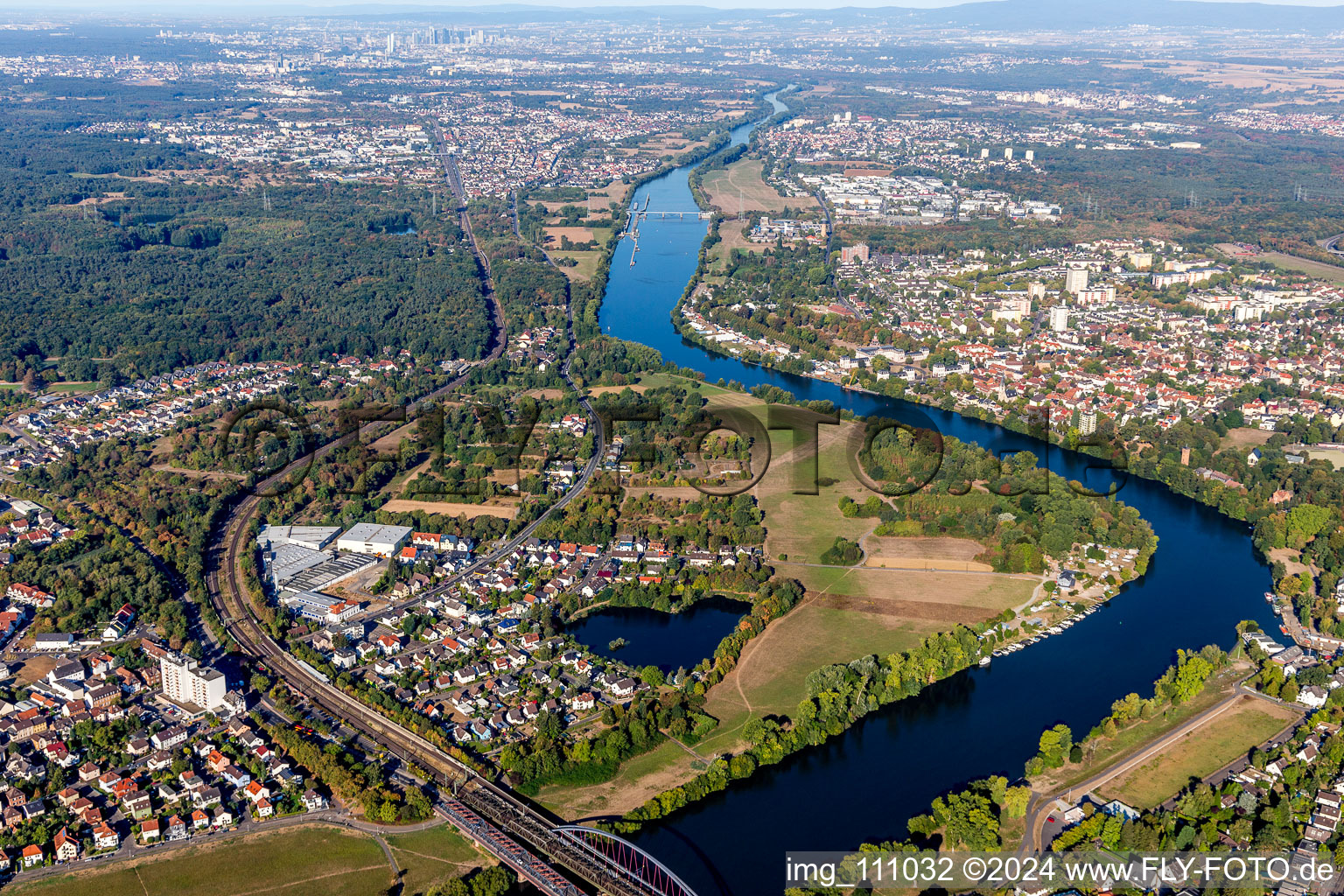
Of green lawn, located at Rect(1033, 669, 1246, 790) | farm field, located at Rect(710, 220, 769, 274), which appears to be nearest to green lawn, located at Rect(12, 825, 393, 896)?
green lawn, located at Rect(1033, 669, 1246, 790)

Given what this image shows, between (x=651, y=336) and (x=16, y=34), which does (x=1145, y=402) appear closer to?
(x=651, y=336)

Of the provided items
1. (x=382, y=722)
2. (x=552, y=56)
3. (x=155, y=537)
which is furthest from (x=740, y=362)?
(x=552, y=56)

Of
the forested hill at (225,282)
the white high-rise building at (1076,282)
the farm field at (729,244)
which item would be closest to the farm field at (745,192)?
the farm field at (729,244)

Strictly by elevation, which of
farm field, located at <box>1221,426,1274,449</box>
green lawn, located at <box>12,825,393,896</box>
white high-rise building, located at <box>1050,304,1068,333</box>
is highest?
white high-rise building, located at <box>1050,304,1068,333</box>

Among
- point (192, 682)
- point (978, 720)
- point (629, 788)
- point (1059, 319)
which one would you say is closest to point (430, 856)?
point (629, 788)

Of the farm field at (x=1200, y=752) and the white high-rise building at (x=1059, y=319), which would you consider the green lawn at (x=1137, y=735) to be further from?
the white high-rise building at (x=1059, y=319)

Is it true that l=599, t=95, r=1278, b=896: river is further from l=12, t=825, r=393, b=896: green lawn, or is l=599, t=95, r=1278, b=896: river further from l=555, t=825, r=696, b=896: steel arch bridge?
l=12, t=825, r=393, b=896: green lawn

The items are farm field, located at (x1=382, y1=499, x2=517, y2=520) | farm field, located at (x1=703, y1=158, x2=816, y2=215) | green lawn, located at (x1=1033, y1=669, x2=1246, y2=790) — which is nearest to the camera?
green lawn, located at (x1=1033, y1=669, x2=1246, y2=790)
